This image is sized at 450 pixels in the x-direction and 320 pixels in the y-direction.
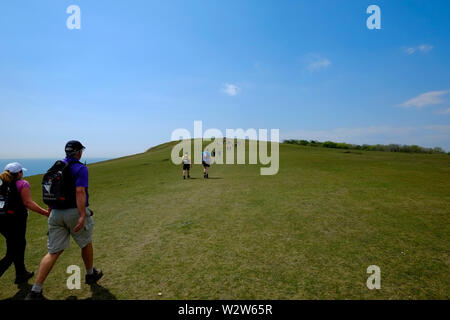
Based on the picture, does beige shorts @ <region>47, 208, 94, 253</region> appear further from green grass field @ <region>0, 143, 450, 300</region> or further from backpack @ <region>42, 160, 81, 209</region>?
green grass field @ <region>0, 143, 450, 300</region>

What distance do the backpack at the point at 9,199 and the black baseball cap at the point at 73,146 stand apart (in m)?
1.56

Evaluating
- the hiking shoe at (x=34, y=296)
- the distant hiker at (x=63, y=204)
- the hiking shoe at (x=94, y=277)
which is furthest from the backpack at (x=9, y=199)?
the hiking shoe at (x=94, y=277)

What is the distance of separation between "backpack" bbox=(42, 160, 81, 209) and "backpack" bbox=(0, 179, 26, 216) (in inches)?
45.0

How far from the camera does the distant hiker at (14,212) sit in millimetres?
4469

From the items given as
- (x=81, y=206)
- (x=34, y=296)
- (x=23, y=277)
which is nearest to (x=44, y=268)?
(x=34, y=296)

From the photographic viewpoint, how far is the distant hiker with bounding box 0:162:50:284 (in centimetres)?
447

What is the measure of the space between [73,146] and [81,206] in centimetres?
120

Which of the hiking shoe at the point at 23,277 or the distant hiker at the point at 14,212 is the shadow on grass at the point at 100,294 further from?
the distant hiker at the point at 14,212

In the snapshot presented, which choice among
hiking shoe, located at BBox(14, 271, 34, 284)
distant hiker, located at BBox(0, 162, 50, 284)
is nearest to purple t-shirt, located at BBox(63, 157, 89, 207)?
distant hiker, located at BBox(0, 162, 50, 284)

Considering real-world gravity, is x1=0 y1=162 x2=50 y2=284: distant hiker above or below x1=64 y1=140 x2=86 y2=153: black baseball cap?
below

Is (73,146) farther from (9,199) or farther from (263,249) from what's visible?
(263,249)

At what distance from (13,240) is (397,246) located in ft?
30.0
